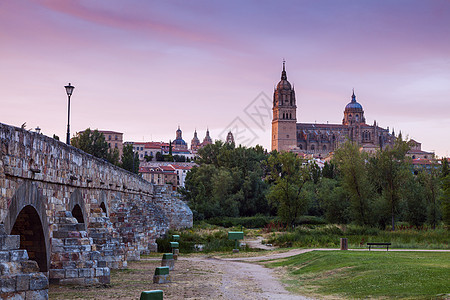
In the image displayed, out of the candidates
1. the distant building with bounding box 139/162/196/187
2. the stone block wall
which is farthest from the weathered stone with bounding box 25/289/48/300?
the distant building with bounding box 139/162/196/187

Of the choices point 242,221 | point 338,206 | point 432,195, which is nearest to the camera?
point 432,195

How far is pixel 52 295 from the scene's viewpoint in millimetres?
11789

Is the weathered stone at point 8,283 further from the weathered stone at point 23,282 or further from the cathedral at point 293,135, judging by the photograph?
the cathedral at point 293,135

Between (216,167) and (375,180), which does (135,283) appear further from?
(216,167)

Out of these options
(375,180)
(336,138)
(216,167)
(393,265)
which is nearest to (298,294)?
(393,265)

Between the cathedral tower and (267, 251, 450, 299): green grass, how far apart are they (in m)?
164

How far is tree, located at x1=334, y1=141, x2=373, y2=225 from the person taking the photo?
141 feet

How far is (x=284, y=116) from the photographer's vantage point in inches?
7397

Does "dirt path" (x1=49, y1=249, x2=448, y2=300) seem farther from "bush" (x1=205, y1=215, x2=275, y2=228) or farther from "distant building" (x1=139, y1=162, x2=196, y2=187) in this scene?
"distant building" (x1=139, y1=162, x2=196, y2=187)

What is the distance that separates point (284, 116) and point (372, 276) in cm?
17298

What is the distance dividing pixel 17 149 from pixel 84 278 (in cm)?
372

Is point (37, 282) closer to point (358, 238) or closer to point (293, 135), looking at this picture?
point (358, 238)

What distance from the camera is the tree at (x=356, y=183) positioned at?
43.0 meters

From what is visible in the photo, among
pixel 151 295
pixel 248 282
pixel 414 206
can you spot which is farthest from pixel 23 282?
pixel 414 206
